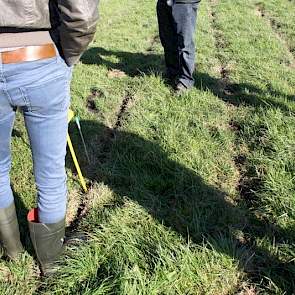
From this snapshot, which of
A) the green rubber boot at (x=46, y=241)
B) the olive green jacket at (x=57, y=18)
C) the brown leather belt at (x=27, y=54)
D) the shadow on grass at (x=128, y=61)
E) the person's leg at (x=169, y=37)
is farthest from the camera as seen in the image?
the shadow on grass at (x=128, y=61)

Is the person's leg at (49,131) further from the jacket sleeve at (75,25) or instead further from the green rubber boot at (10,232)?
the green rubber boot at (10,232)

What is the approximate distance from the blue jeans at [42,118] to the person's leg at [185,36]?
3.24 meters

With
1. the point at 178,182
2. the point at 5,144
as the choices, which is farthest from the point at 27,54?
the point at 178,182

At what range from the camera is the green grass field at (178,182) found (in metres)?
2.72

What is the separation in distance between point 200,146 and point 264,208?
3.54 feet

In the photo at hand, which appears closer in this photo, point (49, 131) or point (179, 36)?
point (49, 131)

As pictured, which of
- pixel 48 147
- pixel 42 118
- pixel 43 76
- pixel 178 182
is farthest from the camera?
pixel 178 182

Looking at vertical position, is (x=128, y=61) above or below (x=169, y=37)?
below

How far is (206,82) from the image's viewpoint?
19.3ft

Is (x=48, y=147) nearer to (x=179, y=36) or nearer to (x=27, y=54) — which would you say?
(x=27, y=54)

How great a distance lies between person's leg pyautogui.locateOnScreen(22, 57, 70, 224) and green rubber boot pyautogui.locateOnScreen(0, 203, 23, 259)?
0.73 feet

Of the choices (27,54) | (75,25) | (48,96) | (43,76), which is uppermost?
(75,25)

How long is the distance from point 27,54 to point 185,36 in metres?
3.69

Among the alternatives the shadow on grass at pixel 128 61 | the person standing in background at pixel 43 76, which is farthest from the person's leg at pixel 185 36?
the person standing in background at pixel 43 76
